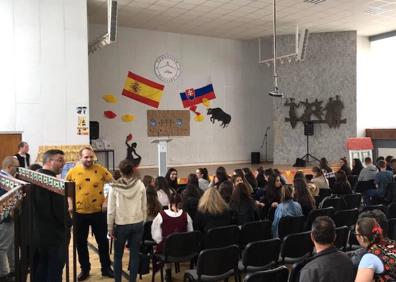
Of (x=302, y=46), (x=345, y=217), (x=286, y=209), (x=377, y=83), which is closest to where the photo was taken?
(x=286, y=209)

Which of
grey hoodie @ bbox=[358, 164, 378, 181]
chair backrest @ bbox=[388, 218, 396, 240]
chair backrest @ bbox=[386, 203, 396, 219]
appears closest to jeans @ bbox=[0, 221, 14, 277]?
chair backrest @ bbox=[388, 218, 396, 240]

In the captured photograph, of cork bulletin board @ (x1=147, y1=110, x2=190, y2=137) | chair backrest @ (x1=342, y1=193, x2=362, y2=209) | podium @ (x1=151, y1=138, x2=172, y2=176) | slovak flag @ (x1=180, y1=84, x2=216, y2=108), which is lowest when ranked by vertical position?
chair backrest @ (x1=342, y1=193, x2=362, y2=209)

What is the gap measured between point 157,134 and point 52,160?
10603 mm

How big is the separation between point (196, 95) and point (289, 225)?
10744mm

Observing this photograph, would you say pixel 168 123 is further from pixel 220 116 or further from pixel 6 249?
pixel 6 249

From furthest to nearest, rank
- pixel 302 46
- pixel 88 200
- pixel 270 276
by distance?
pixel 302 46, pixel 88 200, pixel 270 276

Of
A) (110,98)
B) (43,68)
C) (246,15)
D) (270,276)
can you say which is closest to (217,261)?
(270,276)

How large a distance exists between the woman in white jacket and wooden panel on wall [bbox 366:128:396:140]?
40.2 ft

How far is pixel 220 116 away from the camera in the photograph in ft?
50.3

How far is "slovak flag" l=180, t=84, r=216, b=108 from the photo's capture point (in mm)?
14648

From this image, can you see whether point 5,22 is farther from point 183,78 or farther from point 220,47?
point 220,47

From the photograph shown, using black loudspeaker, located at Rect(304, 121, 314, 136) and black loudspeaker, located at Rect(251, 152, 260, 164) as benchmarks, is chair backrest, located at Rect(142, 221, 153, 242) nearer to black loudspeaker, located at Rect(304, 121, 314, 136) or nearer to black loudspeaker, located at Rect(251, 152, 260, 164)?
black loudspeaker, located at Rect(304, 121, 314, 136)

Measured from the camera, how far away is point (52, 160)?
350cm

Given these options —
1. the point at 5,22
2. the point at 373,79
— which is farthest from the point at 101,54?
the point at 373,79
